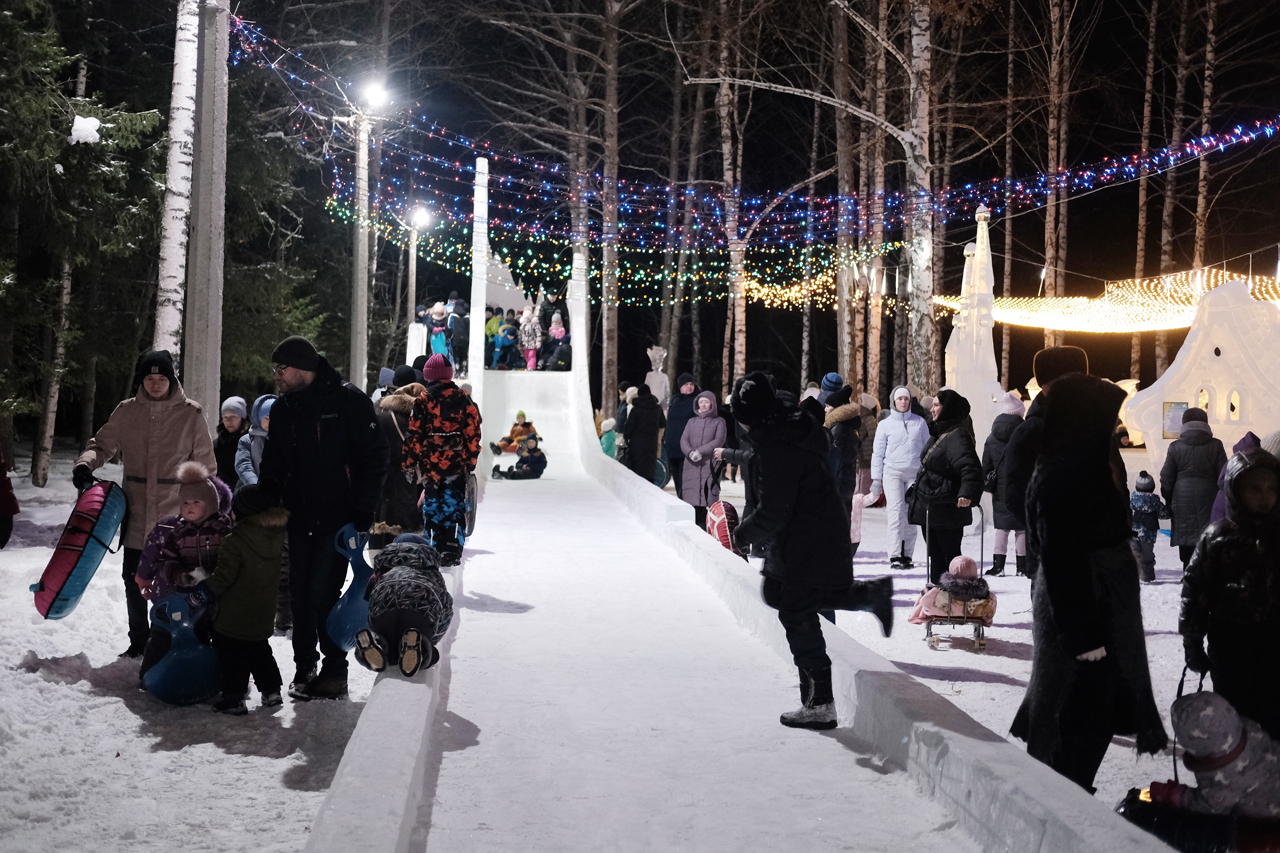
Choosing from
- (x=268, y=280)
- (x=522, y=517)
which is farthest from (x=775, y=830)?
(x=268, y=280)

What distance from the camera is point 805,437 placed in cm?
559

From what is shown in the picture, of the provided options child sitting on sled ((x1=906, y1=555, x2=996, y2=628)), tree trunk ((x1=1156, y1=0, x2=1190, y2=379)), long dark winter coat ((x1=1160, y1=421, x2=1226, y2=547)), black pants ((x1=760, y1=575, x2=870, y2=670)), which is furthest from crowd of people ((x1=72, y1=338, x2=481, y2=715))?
tree trunk ((x1=1156, y1=0, x2=1190, y2=379))

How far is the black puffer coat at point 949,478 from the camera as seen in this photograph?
972 centimetres

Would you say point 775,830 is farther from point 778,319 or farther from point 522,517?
point 778,319

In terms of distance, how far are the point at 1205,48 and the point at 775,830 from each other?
2816cm

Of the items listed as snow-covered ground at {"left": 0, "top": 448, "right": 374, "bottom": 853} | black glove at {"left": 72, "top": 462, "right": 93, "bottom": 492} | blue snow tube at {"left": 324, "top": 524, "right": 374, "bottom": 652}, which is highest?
black glove at {"left": 72, "top": 462, "right": 93, "bottom": 492}

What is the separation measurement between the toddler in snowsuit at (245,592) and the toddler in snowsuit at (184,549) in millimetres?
122

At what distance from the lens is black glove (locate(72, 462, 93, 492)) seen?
6.62m

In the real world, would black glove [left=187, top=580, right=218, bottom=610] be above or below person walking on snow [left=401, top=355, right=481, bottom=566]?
below

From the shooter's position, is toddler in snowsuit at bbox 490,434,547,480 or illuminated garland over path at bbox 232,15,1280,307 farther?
illuminated garland over path at bbox 232,15,1280,307

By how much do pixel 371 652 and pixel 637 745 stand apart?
4.50ft

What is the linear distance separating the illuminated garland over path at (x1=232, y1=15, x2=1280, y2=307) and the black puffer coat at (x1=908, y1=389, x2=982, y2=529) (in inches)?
364

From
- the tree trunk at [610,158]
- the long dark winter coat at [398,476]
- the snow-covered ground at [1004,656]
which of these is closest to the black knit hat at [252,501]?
the long dark winter coat at [398,476]

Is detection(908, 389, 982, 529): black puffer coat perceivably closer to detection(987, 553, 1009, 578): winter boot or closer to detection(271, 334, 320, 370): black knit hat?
detection(987, 553, 1009, 578): winter boot
